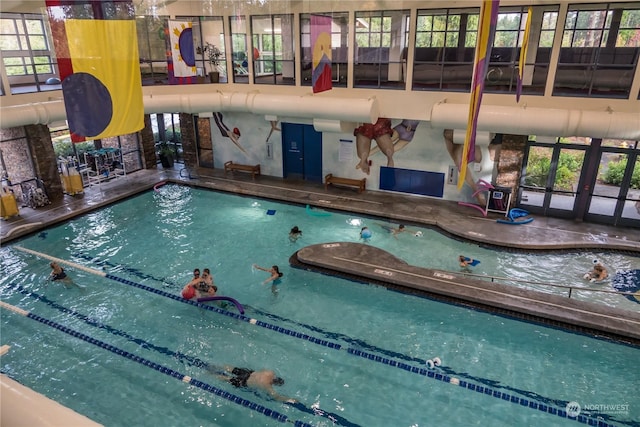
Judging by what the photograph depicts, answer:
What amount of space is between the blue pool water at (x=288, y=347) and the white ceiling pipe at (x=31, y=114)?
10.9ft

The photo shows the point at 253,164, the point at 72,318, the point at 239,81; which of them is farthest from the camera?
the point at 253,164

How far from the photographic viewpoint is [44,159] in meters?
13.7

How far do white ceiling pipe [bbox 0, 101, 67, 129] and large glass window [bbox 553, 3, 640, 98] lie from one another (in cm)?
1330

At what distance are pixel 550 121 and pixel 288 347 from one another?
27.6ft

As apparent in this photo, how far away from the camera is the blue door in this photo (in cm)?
1596

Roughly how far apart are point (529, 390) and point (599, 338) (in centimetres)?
221

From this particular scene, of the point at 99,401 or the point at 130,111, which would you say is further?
the point at 99,401

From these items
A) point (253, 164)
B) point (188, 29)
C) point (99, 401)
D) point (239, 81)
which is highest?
point (188, 29)

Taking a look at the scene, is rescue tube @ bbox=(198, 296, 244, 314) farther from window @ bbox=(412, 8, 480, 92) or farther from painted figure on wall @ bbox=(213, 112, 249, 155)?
painted figure on wall @ bbox=(213, 112, 249, 155)

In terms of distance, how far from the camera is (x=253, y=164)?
17375 mm

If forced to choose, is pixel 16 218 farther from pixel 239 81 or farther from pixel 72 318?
pixel 239 81

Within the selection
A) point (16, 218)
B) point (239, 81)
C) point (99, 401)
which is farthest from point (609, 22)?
point (16, 218)

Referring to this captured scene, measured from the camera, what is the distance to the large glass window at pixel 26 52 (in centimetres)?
1202

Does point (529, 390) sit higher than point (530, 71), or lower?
lower
